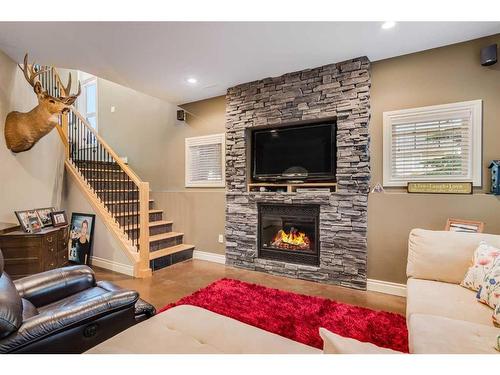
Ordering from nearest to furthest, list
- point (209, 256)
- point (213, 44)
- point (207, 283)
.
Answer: point (213, 44) < point (207, 283) < point (209, 256)

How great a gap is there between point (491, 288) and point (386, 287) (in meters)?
1.32

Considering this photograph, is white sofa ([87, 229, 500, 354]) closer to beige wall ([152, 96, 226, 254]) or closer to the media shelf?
the media shelf

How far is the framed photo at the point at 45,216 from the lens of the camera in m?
3.27

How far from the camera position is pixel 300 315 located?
2.30 metres

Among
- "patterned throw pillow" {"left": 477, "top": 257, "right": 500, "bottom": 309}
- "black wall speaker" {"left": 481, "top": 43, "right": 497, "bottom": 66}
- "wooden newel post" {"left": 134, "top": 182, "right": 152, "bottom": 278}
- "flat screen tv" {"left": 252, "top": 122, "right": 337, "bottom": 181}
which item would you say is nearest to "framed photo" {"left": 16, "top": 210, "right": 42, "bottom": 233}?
"wooden newel post" {"left": 134, "top": 182, "right": 152, "bottom": 278}

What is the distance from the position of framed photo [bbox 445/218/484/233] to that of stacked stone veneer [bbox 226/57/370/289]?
78 centimetres

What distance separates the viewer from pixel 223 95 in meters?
3.99

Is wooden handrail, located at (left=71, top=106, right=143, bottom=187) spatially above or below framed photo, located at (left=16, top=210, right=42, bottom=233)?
above

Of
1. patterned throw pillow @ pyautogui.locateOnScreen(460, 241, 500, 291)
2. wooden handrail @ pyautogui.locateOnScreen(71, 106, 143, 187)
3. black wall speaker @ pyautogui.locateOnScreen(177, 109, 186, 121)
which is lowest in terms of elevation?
patterned throw pillow @ pyautogui.locateOnScreen(460, 241, 500, 291)

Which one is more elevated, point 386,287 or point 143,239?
point 143,239

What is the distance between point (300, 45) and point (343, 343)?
2.69 m

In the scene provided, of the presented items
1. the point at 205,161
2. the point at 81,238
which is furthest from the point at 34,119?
the point at 205,161

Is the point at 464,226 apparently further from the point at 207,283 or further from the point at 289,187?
the point at 207,283

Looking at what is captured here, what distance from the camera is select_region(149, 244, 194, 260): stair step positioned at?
3632 mm
